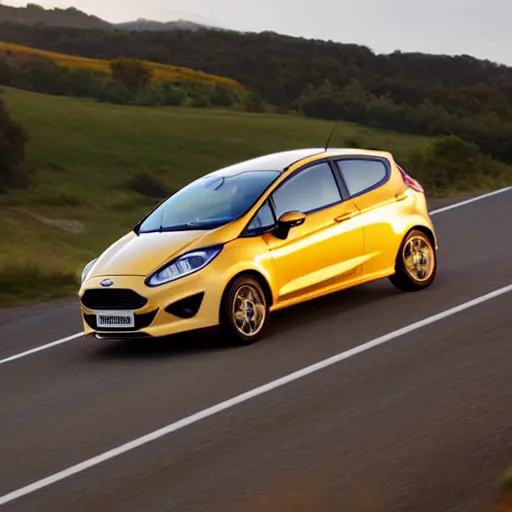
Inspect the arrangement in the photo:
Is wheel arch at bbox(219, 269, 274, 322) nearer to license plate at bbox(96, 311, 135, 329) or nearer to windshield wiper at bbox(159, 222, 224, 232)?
windshield wiper at bbox(159, 222, 224, 232)

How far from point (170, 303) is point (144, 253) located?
650 mm

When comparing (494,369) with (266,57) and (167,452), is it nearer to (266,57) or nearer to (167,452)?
(167,452)

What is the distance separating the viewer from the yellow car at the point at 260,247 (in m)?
12.0

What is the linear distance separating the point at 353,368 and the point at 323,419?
1.54m

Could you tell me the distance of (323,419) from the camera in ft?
30.3

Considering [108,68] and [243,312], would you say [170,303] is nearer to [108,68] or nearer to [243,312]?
[243,312]

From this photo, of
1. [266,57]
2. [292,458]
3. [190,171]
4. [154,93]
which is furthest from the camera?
[266,57]

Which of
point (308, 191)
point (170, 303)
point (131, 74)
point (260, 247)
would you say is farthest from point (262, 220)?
point (131, 74)

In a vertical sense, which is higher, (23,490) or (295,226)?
(295,226)

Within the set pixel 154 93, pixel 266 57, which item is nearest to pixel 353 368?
pixel 154 93

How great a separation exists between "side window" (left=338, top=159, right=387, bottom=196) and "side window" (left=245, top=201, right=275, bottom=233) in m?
1.18

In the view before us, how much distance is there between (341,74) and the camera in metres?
105

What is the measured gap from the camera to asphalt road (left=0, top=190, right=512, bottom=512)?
7824mm

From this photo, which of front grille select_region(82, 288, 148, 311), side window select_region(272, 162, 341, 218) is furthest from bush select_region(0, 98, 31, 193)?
front grille select_region(82, 288, 148, 311)
